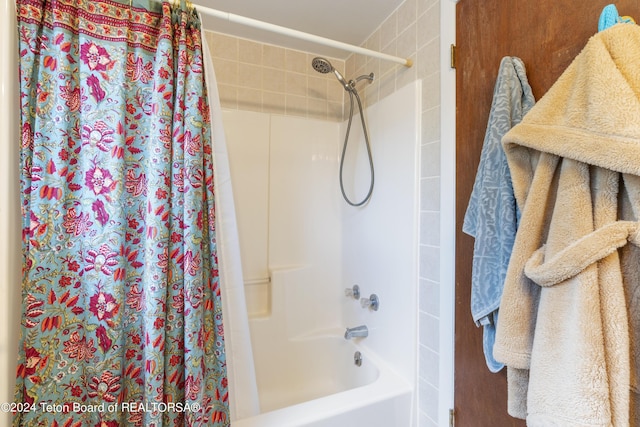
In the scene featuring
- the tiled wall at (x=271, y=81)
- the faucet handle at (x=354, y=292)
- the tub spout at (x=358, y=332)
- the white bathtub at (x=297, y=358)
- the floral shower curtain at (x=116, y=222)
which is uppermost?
the tiled wall at (x=271, y=81)

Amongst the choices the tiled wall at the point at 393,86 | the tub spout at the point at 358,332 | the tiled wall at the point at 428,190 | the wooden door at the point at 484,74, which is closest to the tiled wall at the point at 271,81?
the tiled wall at the point at 393,86

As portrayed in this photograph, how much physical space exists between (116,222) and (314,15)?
4.49ft

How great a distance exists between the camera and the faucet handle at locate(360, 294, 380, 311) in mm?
1546

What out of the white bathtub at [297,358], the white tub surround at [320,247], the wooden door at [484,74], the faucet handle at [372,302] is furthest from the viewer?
the white bathtub at [297,358]

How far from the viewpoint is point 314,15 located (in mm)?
1527

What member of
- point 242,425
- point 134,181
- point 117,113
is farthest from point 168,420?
point 117,113

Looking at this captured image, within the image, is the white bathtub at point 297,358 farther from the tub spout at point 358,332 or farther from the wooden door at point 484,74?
the wooden door at point 484,74

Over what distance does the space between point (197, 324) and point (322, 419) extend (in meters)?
0.58

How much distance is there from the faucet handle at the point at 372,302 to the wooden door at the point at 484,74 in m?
0.53

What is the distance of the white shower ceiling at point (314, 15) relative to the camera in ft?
4.72

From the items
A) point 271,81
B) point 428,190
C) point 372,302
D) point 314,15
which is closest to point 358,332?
point 372,302

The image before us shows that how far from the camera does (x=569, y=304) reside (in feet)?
1.91

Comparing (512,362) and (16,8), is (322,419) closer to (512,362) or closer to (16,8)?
(512,362)

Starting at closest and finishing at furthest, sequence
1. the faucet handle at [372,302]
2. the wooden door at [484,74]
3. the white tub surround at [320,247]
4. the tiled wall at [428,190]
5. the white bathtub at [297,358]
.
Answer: the wooden door at [484,74] < the tiled wall at [428,190] < the white tub surround at [320,247] < the faucet handle at [372,302] < the white bathtub at [297,358]
